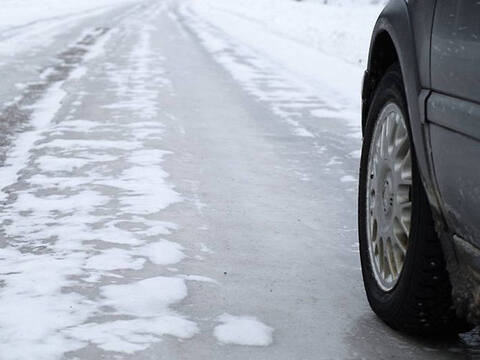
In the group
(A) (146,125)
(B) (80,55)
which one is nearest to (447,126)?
(A) (146,125)

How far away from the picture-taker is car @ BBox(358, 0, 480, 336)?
229 centimetres

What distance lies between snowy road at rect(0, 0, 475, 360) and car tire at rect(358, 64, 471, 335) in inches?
4.6

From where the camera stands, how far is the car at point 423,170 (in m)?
2.29

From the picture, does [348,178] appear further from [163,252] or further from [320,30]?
[320,30]

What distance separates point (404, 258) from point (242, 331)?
0.64 m

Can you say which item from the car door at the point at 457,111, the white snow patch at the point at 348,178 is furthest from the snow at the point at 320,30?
the car door at the point at 457,111

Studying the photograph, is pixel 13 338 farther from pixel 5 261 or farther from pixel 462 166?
pixel 462 166

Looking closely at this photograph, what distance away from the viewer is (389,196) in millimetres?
2975

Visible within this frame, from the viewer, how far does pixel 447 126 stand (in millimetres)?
2391

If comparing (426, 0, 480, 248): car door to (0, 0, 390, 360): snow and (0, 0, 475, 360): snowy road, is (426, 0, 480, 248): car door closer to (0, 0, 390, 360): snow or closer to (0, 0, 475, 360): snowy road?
(0, 0, 475, 360): snowy road

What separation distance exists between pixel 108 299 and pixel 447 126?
1.52 m

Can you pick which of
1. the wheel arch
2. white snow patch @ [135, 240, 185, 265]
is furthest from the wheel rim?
white snow patch @ [135, 240, 185, 265]

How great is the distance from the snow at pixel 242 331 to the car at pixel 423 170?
1.41 ft

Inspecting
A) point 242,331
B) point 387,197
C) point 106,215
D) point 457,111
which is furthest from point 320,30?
point 457,111
